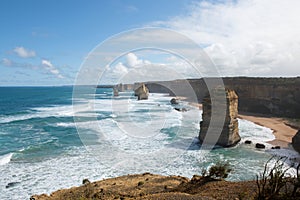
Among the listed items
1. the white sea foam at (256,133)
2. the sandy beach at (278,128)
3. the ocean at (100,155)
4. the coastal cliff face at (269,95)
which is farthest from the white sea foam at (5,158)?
the coastal cliff face at (269,95)

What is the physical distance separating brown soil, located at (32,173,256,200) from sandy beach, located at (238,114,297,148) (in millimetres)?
18437

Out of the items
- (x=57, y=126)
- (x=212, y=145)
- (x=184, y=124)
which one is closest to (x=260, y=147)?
(x=212, y=145)

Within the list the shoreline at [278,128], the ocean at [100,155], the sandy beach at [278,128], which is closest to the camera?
the ocean at [100,155]

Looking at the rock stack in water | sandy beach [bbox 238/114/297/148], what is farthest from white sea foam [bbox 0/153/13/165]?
sandy beach [bbox 238/114/297/148]

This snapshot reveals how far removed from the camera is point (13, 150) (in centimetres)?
2264

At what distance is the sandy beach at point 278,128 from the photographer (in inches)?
1074

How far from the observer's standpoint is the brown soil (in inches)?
375

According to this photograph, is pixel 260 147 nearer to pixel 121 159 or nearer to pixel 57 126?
pixel 121 159

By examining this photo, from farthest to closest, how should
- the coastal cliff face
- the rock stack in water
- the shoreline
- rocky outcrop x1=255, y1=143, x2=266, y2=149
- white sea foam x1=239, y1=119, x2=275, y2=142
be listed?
the coastal cliff face, white sea foam x1=239, y1=119, x2=275, y2=142, the shoreline, rocky outcrop x1=255, y1=143, x2=266, y2=149, the rock stack in water

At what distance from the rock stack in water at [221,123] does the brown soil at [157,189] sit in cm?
1226

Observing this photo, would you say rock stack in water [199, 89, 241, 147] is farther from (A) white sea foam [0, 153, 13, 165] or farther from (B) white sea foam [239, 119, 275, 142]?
(A) white sea foam [0, 153, 13, 165]

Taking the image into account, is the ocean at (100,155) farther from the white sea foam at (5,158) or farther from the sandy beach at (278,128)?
the sandy beach at (278,128)

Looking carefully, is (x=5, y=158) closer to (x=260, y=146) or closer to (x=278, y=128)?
(x=260, y=146)

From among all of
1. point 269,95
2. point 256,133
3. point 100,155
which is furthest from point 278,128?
point 100,155
